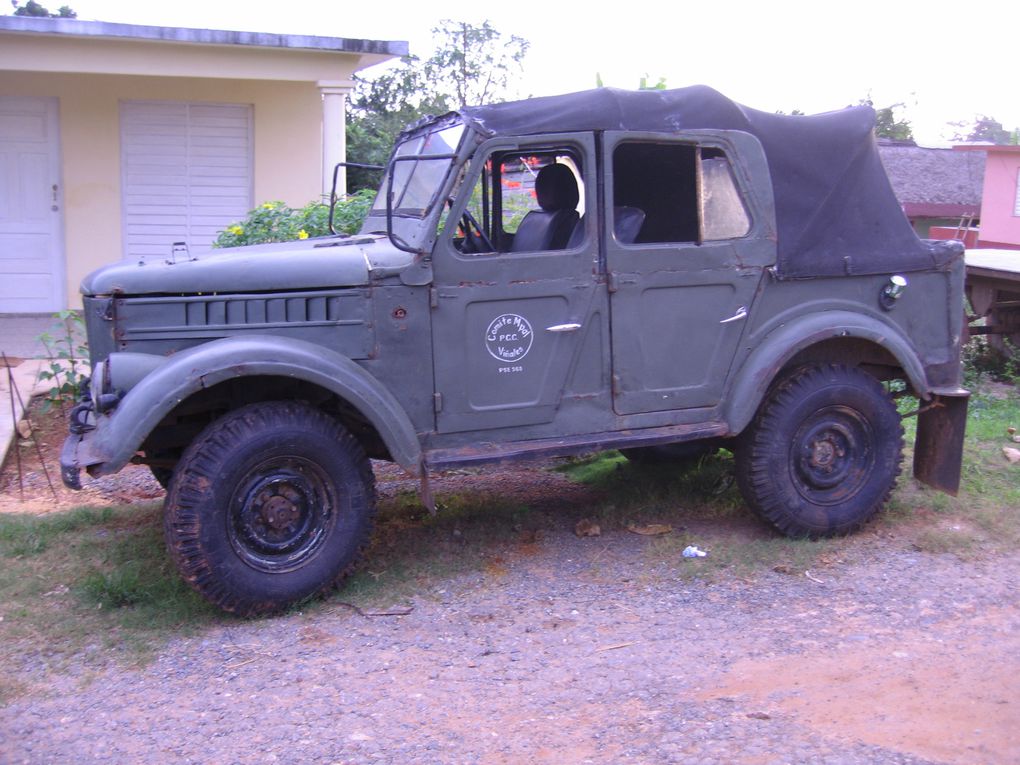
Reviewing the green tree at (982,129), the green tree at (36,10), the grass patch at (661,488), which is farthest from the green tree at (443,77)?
the green tree at (982,129)

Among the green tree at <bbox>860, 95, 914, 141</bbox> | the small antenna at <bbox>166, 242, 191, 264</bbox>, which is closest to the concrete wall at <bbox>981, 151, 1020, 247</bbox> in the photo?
the green tree at <bbox>860, 95, 914, 141</bbox>

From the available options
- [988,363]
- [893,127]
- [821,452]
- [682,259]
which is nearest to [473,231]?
[682,259]

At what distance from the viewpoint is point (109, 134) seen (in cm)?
1081

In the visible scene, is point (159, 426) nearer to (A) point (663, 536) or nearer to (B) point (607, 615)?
(B) point (607, 615)

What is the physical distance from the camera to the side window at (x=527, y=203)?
5.01 m

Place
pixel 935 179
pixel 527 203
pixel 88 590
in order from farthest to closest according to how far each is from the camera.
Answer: pixel 935 179 → pixel 527 203 → pixel 88 590

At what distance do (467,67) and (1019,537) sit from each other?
52.8 ft

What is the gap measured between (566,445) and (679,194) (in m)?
1.37

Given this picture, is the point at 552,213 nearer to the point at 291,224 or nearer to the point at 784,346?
the point at 784,346

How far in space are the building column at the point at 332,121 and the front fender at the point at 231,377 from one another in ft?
21.5

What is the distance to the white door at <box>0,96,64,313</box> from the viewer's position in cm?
1066

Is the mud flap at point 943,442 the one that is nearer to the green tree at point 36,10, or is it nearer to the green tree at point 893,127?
the green tree at point 36,10

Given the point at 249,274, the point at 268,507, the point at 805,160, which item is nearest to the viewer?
the point at 268,507

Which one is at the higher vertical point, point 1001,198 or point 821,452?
point 1001,198
